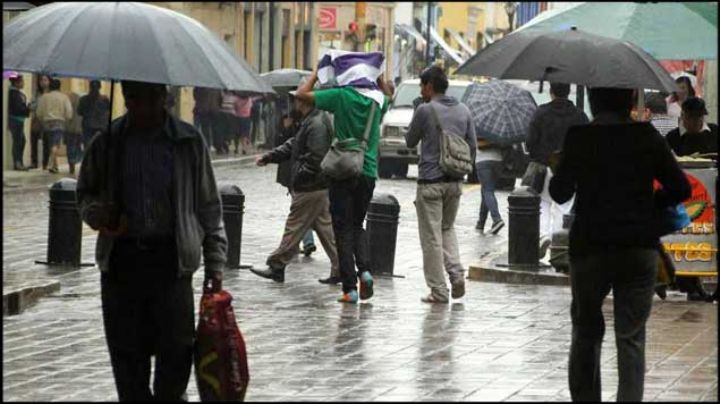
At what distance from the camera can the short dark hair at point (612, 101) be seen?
31.1 ft

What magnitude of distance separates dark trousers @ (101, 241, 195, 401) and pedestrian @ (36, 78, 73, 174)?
93.9 ft

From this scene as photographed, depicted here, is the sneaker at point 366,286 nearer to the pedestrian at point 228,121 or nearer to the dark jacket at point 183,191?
the dark jacket at point 183,191

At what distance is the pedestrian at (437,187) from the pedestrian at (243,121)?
34435 mm

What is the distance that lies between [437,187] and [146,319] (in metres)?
Result: 6.90

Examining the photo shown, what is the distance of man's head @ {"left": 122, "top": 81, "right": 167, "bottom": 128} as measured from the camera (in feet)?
28.5

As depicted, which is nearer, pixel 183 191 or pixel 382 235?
pixel 183 191

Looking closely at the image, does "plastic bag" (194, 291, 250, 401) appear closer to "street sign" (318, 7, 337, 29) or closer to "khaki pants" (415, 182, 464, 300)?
"khaki pants" (415, 182, 464, 300)

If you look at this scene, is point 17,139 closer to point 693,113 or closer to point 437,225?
point 437,225

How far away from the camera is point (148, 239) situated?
8.56 m

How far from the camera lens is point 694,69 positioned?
35.6 metres

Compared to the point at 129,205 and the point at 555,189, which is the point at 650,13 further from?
the point at 129,205

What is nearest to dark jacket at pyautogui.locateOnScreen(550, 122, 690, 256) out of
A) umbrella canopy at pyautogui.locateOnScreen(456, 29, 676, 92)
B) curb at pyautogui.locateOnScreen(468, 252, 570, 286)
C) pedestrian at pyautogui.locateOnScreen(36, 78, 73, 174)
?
umbrella canopy at pyautogui.locateOnScreen(456, 29, 676, 92)

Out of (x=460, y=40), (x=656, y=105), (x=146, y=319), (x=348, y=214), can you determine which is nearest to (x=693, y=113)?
(x=656, y=105)

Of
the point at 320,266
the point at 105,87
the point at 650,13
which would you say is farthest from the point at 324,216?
the point at 105,87
